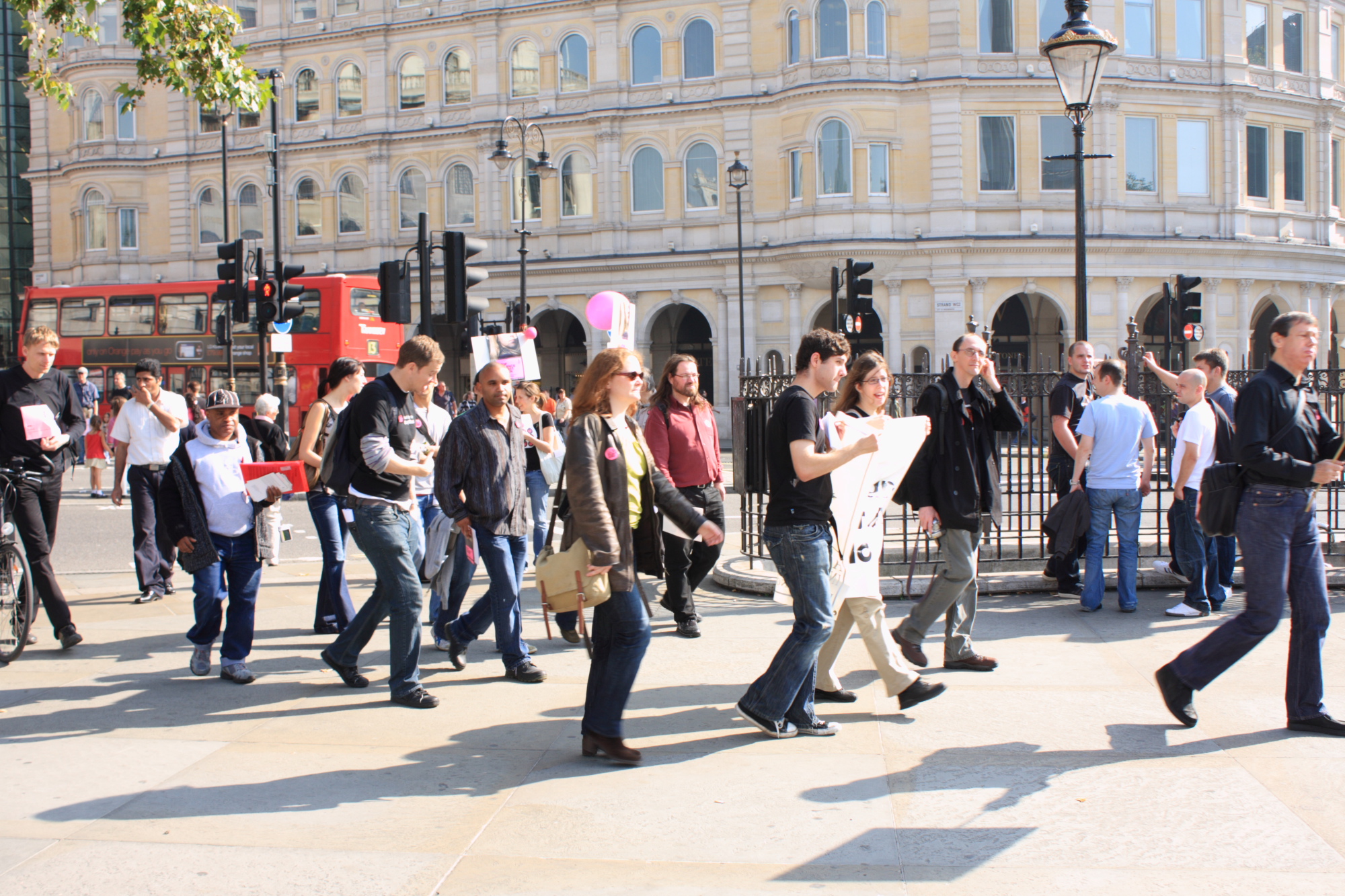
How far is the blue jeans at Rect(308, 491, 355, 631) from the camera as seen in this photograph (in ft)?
25.7

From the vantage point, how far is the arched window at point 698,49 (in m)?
34.5

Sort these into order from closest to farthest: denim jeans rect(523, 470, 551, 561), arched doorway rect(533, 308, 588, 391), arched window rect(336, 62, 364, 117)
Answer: denim jeans rect(523, 470, 551, 561) < arched window rect(336, 62, 364, 117) < arched doorway rect(533, 308, 588, 391)

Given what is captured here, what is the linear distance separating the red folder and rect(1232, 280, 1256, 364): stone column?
104 ft

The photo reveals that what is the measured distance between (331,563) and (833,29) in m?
28.4

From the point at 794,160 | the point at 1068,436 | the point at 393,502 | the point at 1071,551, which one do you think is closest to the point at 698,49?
the point at 794,160

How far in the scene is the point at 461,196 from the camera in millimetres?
37250

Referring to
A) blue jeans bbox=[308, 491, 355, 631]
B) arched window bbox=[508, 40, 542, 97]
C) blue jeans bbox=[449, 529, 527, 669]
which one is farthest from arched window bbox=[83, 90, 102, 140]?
blue jeans bbox=[449, 529, 527, 669]

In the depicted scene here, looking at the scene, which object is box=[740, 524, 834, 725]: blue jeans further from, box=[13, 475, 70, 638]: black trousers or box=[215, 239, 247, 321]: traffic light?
box=[215, 239, 247, 321]: traffic light

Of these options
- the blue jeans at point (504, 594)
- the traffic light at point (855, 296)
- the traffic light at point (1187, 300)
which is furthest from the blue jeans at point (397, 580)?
the traffic light at point (1187, 300)

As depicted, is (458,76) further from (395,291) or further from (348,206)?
(395,291)

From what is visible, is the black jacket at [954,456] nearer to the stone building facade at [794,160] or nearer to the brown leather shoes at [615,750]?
the brown leather shoes at [615,750]

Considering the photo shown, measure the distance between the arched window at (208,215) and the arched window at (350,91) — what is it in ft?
18.0

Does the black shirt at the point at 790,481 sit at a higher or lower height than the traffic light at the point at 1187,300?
lower

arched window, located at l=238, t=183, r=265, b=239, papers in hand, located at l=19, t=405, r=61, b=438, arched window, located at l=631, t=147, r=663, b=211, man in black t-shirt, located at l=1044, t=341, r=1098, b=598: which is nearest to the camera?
papers in hand, located at l=19, t=405, r=61, b=438
